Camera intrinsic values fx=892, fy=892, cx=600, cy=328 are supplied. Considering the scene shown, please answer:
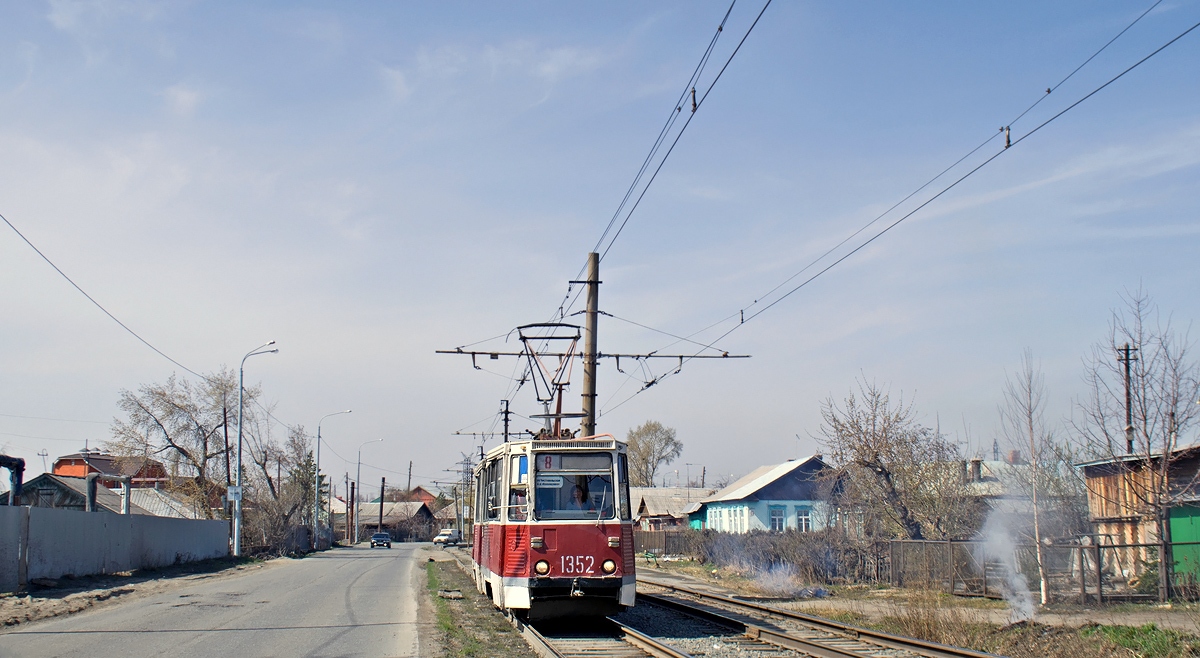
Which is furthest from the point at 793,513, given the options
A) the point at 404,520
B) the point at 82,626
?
the point at 404,520

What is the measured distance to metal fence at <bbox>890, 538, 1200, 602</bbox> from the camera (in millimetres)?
17516

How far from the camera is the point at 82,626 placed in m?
14.4

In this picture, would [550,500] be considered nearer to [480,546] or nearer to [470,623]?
[470,623]

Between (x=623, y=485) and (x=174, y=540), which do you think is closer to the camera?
(x=623, y=485)

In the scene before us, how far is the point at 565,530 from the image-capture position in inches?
532

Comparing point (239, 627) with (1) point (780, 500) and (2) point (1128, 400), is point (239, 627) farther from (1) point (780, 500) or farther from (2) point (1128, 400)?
(1) point (780, 500)

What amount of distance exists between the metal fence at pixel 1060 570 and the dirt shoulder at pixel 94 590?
16.6m

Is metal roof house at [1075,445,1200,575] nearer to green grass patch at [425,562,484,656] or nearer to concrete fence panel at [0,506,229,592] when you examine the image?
green grass patch at [425,562,484,656]

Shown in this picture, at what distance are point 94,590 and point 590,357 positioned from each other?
531 inches

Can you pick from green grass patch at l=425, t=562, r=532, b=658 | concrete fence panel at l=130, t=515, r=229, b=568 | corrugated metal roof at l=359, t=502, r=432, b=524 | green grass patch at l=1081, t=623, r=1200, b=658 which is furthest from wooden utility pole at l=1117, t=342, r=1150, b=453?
corrugated metal roof at l=359, t=502, r=432, b=524

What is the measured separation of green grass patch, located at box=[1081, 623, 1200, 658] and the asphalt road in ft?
30.4

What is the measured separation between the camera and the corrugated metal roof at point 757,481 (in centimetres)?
4806

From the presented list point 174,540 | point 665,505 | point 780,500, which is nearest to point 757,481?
point 780,500

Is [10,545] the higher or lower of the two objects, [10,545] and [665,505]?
the higher
